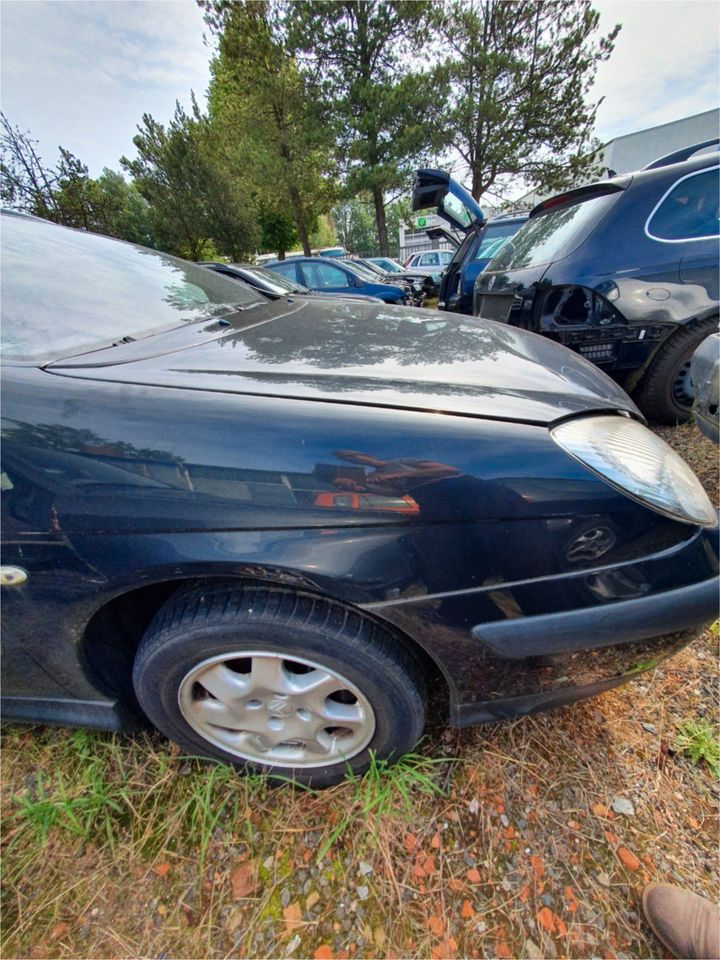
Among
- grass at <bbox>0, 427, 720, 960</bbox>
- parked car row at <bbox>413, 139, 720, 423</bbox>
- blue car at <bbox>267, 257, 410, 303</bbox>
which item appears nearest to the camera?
grass at <bbox>0, 427, 720, 960</bbox>

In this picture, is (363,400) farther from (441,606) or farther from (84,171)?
(84,171)

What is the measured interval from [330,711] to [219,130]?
18.1 metres

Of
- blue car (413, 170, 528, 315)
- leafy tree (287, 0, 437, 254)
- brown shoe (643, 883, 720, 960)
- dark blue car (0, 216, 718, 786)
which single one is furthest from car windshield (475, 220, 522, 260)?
leafy tree (287, 0, 437, 254)

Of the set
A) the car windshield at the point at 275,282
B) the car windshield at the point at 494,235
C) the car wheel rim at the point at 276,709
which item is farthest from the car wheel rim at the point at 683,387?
the car windshield at the point at 275,282

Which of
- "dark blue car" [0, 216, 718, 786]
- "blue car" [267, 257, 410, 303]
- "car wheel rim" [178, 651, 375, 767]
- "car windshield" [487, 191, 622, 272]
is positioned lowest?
"car wheel rim" [178, 651, 375, 767]

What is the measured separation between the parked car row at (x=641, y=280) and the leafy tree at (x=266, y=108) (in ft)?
44.0

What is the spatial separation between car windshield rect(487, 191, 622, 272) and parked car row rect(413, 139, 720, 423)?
12mm

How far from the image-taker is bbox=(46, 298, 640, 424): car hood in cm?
94

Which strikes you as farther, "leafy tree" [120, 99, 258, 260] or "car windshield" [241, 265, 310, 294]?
"leafy tree" [120, 99, 258, 260]

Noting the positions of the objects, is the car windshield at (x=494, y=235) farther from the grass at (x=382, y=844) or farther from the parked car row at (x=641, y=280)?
the grass at (x=382, y=844)

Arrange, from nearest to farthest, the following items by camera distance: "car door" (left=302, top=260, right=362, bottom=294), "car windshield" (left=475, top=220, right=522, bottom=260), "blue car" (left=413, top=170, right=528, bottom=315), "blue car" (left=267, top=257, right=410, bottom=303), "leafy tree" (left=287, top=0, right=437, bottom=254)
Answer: "blue car" (left=413, top=170, right=528, bottom=315), "car windshield" (left=475, top=220, right=522, bottom=260), "blue car" (left=267, top=257, right=410, bottom=303), "car door" (left=302, top=260, right=362, bottom=294), "leafy tree" (left=287, top=0, right=437, bottom=254)

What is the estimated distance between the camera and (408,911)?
3.23 ft

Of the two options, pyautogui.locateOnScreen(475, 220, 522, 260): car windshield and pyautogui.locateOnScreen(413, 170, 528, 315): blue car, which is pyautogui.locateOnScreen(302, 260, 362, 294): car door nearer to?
pyautogui.locateOnScreen(413, 170, 528, 315): blue car

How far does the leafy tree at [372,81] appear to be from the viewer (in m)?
11.8
